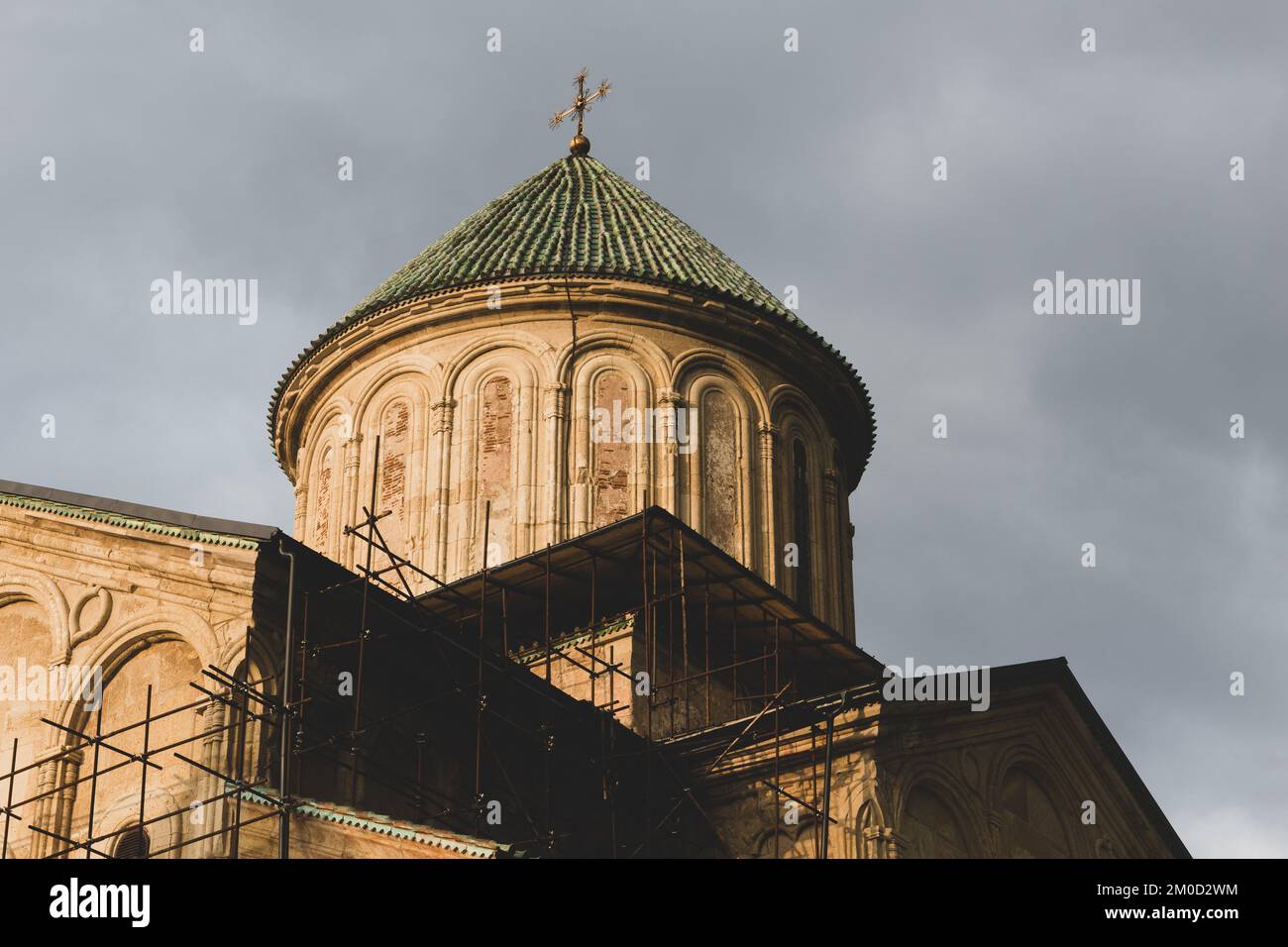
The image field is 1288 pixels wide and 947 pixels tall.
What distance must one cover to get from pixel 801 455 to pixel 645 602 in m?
5.75

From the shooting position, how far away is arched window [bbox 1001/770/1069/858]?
23.1m

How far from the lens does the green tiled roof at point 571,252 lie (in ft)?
91.0

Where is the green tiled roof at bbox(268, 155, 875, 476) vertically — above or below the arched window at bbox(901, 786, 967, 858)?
above

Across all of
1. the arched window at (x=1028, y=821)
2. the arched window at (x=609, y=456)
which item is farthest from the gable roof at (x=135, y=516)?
the arched window at (x=1028, y=821)

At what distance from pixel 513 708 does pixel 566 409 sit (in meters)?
5.99

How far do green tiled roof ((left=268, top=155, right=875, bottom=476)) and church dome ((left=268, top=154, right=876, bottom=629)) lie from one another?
0.17ft

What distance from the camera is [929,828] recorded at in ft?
71.7

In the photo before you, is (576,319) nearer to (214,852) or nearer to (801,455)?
(801,455)

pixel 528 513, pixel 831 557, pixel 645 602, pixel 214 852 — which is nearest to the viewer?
pixel 214 852

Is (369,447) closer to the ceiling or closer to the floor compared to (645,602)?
closer to the ceiling

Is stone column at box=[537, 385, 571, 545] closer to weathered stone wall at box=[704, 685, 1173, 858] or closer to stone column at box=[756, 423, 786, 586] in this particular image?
stone column at box=[756, 423, 786, 586]

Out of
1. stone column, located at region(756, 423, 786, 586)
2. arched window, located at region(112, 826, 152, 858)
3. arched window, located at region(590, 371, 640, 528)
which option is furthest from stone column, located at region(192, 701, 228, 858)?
stone column, located at region(756, 423, 786, 586)

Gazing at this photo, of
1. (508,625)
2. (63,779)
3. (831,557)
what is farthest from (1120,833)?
(63,779)

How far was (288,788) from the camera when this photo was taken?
60.3 ft
